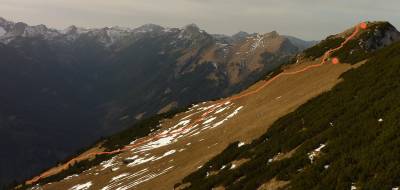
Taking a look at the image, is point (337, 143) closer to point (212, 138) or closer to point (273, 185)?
point (273, 185)

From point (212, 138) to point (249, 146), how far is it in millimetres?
18359

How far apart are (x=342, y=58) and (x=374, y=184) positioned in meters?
49.1

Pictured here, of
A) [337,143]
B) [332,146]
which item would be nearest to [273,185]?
[332,146]

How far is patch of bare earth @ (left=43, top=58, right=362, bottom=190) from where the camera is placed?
160 ft

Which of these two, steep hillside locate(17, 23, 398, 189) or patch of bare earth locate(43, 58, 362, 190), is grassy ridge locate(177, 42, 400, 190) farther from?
patch of bare earth locate(43, 58, 362, 190)

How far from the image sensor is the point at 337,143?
28500 mm

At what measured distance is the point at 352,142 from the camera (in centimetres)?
2770

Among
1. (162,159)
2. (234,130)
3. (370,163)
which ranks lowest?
(162,159)

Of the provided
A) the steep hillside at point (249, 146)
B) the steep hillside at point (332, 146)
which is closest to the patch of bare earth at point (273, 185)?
the steep hillside at point (332, 146)

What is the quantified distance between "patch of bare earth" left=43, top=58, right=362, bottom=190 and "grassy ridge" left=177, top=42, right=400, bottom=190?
4.30m

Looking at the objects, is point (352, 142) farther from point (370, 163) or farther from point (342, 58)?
point (342, 58)

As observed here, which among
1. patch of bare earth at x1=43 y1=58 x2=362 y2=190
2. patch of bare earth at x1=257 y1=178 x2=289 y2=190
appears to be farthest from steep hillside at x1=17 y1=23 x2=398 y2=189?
patch of bare earth at x1=257 y1=178 x2=289 y2=190

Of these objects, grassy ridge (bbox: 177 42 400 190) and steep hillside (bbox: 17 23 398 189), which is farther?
steep hillside (bbox: 17 23 398 189)

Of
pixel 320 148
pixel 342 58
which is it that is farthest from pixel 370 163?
pixel 342 58
